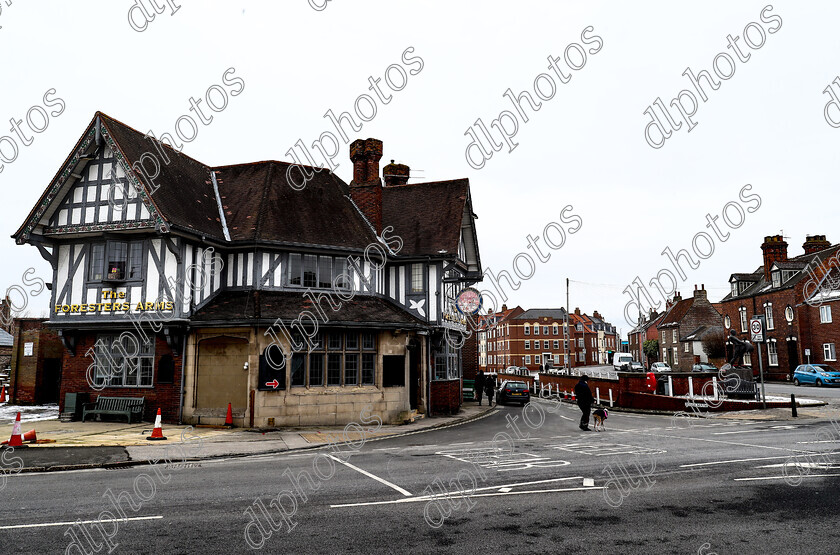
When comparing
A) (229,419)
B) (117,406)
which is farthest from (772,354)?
(117,406)

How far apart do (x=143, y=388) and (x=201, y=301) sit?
3.68 metres

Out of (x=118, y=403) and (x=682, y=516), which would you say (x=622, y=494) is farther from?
(x=118, y=403)

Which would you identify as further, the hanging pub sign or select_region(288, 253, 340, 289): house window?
the hanging pub sign

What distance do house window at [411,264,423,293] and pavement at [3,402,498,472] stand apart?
606 cm

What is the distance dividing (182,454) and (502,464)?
773 cm

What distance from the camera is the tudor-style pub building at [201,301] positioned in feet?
62.3

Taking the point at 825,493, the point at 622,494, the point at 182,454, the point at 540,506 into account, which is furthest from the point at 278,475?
the point at 825,493

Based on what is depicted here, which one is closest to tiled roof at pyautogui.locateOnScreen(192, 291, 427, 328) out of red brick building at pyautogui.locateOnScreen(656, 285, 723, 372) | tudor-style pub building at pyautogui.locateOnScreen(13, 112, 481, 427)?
tudor-style pub building at pyautogui.locateOnScreen(13, 112, 481, 427)

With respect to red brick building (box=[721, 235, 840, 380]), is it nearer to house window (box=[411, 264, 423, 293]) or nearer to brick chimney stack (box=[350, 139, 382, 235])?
house window (box=[411, 264, 423, 293])

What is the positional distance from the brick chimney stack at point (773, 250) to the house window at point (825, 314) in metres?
7.25

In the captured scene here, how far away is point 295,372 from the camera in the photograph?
1952cm

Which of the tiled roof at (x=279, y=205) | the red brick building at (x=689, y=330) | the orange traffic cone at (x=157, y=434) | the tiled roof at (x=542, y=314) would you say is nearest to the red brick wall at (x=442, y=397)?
the tiled roof at (x=279, y=205)

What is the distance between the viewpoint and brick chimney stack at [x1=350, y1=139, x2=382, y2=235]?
2544cm

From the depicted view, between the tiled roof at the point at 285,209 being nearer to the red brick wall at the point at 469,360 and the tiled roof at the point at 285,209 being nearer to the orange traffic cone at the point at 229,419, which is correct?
the orange traffic cone at the point at 229,419
